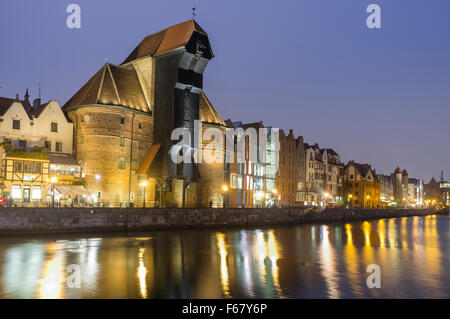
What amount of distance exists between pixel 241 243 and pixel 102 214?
45.4ft

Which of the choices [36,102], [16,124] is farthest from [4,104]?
[36,102]

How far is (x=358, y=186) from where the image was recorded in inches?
4961

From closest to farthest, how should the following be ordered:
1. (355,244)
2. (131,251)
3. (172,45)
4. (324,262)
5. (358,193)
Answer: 1. (324,262)
2. (131,251)
3. (355,244)
4. (172,45)
5. (358,193)

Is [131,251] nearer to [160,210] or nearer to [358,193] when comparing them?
[160,210]

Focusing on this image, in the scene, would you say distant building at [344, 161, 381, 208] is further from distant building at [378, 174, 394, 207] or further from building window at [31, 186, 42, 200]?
building window at [31, 186, 42, 200]

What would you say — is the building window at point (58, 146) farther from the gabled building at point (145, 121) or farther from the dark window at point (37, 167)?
the dark window at point (37, 167)

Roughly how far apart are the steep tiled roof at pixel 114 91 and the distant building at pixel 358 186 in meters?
79.8

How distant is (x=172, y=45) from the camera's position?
2311 inches

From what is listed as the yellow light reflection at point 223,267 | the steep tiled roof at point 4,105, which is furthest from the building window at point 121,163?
the yellow light reflection at point 223,267

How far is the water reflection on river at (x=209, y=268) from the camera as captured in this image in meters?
19.3

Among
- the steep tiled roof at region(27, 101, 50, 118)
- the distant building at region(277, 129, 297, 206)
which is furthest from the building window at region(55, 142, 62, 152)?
the distant building at region(277, 129, 297, 206)

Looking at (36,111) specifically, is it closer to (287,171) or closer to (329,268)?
(329,268)
